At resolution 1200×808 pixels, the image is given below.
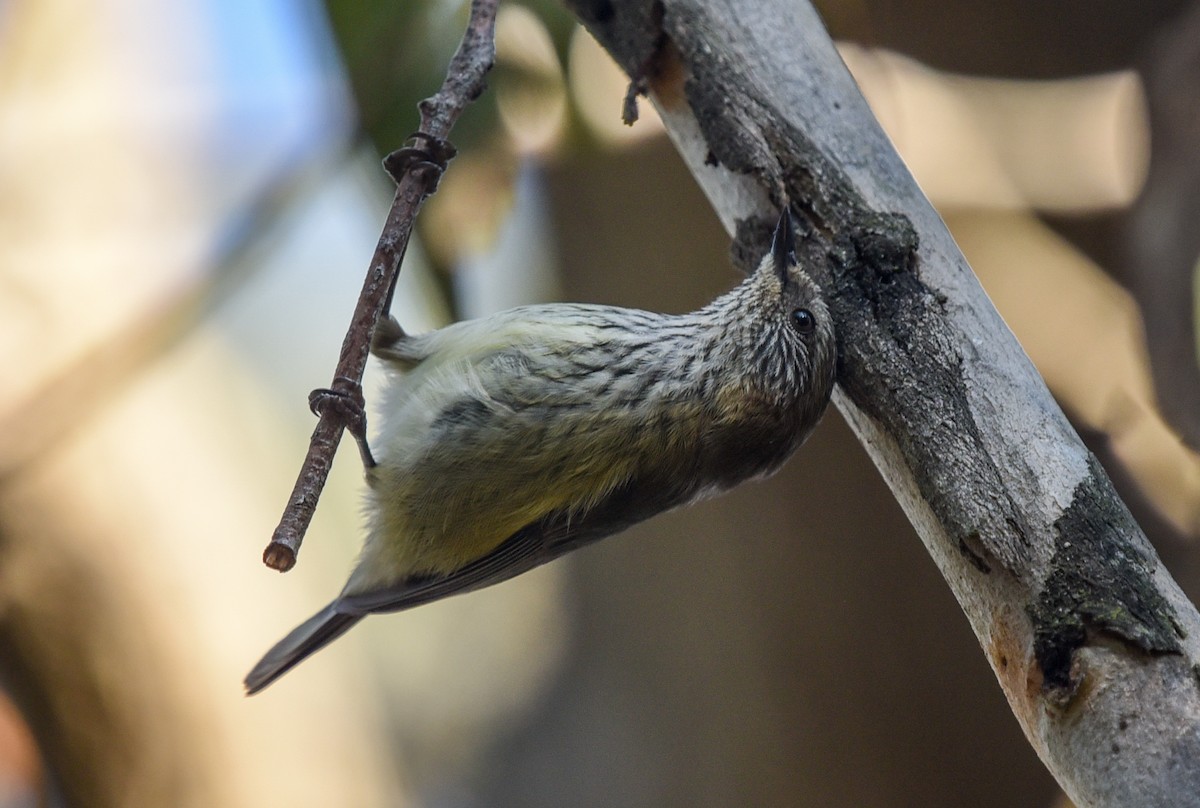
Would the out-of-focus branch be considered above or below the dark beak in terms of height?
below

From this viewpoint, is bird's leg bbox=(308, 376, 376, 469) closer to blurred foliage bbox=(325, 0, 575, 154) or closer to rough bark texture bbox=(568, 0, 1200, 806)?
rough bark texture bbox=(568, 0, 1200, 806)

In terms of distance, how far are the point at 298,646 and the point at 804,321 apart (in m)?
1.10

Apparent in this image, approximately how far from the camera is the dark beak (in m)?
1.45

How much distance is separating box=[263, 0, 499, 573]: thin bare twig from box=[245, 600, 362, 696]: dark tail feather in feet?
1.51

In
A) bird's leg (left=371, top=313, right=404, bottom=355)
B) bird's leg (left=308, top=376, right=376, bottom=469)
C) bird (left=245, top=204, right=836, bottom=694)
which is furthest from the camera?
bird's leg (left=371, top=313, right=404, bottom=355)

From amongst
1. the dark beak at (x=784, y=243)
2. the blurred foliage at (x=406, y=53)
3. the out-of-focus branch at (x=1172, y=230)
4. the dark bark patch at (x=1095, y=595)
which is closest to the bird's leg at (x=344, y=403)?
the dark beak at (x=784, y=243)

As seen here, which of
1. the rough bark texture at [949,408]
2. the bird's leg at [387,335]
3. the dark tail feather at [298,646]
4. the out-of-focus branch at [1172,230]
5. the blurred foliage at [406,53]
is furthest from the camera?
the out-of-focus branch at [1172,230]

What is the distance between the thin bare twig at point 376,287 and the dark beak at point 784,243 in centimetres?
48

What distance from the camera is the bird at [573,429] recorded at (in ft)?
5.33

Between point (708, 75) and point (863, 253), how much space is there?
40 centimetres

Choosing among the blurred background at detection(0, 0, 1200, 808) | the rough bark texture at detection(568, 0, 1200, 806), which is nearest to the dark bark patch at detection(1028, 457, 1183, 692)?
the rough bark texture at detection(568, 0, 1200, 806)

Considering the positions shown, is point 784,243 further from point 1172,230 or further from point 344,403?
point 1172,230

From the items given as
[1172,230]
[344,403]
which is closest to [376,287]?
[344,403]

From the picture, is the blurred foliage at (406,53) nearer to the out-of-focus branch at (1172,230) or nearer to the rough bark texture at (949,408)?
the rough bark texture at (949,408)
